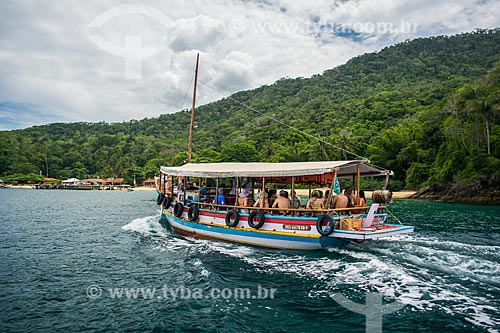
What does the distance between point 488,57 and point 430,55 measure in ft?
65.7

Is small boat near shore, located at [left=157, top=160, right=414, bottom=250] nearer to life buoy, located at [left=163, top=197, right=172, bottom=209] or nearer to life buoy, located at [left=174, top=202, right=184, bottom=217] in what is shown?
life buoy, located at [left=174, top=202, right=184, bottom=217]

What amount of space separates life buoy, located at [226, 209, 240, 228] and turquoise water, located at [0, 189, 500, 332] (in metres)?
0.91

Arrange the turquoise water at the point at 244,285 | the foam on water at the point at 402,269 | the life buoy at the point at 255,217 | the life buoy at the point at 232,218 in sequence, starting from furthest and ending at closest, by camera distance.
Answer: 1. the life buoy at the point at 232,218
2. the life buoy at the point at 255,217
3. the foam on water at the point at 402,269
4. the turquoise water at the point at 244,285

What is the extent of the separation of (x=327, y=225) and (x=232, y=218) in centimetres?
408

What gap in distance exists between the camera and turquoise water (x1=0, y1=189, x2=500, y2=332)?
7.30 m

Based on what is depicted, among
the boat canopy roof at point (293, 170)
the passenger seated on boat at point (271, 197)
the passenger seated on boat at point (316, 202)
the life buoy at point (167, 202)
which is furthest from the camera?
the life buoy at point (167, 202)

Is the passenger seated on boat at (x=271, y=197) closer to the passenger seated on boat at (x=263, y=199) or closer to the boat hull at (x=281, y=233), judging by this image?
the passenger seated on boat at (x=263, y=199)

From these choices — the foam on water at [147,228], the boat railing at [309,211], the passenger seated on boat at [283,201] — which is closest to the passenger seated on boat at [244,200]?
the boat railing at [309,211]

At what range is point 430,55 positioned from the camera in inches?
5162

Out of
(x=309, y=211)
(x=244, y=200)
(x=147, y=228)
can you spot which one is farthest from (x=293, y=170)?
(x=147, y=228)

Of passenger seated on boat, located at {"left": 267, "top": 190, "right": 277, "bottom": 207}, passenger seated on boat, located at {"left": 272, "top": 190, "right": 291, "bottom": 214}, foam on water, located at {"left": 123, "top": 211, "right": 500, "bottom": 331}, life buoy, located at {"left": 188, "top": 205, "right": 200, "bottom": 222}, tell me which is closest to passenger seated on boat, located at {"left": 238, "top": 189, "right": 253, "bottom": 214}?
passenger seated on boat, located at {"left": 267, "top": 190, "right": 277, "bottom": 207}

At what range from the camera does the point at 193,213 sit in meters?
15.9

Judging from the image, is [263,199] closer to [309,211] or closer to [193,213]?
[309,211]

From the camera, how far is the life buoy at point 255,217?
13.1 m
